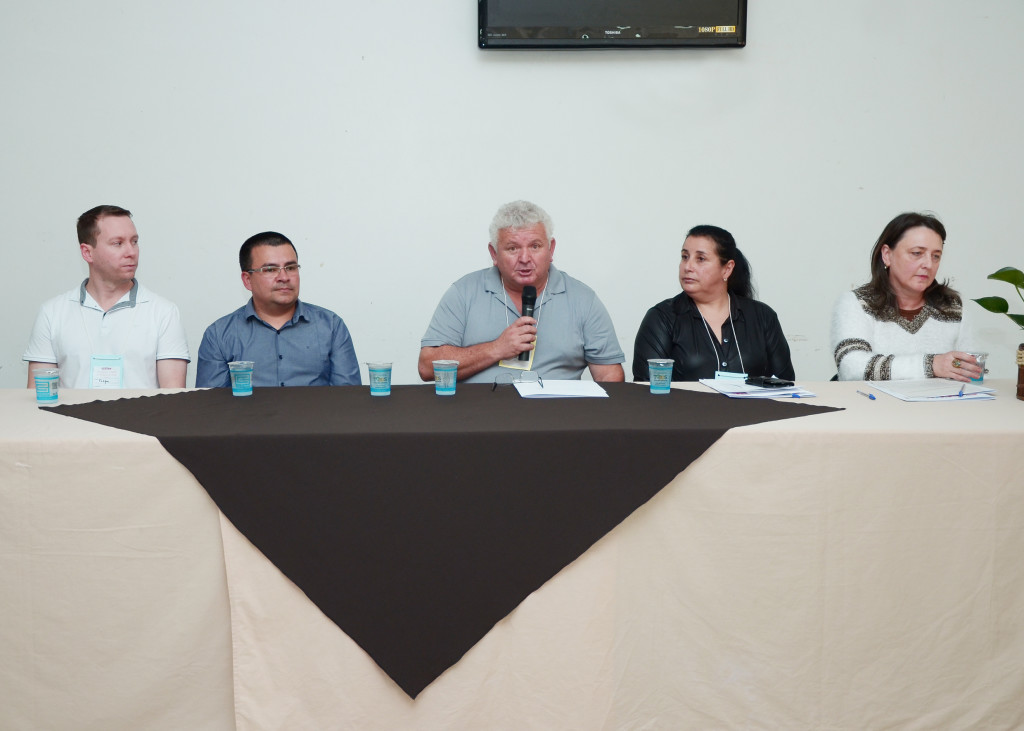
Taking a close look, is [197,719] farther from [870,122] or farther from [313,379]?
[870,122]

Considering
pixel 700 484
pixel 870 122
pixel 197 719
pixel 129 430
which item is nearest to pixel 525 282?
pixel 700 484

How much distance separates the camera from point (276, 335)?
281 cm

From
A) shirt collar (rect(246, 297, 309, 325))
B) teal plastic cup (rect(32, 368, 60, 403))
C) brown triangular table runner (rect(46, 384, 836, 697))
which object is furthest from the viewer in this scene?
shirt collar (rect(246, 297, 309, 325))

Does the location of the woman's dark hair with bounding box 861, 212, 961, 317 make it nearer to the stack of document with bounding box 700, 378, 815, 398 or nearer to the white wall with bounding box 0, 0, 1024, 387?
the stack of document with bounding box 700, 378, 815, 398

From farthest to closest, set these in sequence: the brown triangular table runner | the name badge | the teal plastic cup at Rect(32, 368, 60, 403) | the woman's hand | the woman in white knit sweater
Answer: the woman in white knit sweater
the name badge
the woman's hand
the teal plastic cup at Rect(32, 368, 60, 403)
the brown triangular table runner

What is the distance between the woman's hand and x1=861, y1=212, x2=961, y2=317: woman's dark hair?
0.34 meters

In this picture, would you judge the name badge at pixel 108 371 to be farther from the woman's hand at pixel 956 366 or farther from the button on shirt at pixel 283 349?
the woman's hand at pixel 956 366

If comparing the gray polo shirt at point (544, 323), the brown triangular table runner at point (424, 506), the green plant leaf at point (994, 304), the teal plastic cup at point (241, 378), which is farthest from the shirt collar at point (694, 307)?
the teal plastic cup at point (241, 378)

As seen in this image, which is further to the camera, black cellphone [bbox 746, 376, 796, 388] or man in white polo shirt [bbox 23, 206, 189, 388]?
man in white polo shirt [bbox 23, 206, 189, 388]

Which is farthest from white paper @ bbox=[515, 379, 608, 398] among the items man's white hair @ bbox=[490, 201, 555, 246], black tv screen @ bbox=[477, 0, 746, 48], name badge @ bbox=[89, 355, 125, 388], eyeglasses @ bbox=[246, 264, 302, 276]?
black tv screen @ bbox=[477, 0, 746, 48]

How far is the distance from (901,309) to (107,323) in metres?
2.83

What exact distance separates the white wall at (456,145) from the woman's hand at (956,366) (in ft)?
4.61

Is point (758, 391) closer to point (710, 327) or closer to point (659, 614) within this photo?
point (710, 327)

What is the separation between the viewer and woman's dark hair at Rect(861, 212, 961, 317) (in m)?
2.60
